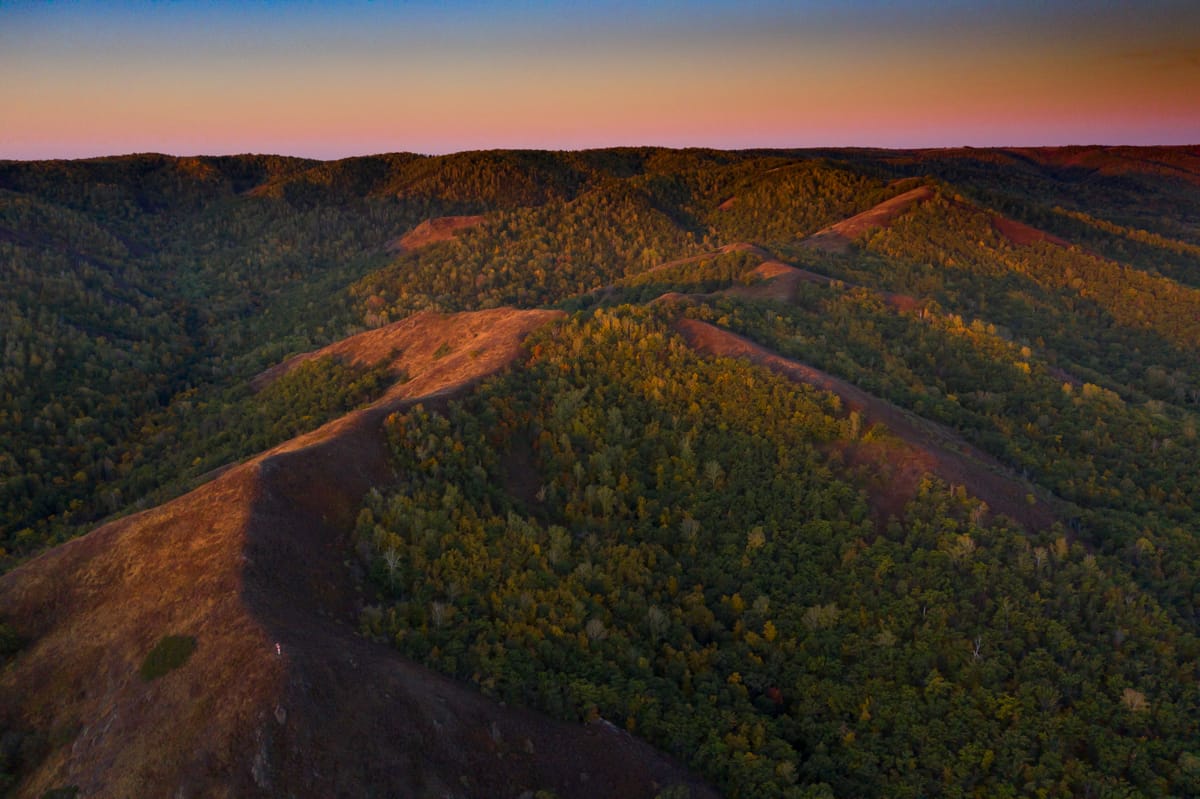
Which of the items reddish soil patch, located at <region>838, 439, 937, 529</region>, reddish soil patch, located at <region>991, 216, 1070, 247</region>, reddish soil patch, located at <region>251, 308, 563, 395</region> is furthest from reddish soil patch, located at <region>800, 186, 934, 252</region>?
reddish soil patch, located at <region>838, 439, 937, 529</region>

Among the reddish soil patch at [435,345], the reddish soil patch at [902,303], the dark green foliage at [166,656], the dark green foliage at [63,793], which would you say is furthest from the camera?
the reddish soil patch at [902,303]

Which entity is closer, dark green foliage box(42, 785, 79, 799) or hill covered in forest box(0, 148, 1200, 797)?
dark green foliage box(42, 785, 79, 799)

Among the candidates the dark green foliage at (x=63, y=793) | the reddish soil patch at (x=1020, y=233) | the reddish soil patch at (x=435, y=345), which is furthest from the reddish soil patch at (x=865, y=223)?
the dark green foliage at (x=63, y=793)

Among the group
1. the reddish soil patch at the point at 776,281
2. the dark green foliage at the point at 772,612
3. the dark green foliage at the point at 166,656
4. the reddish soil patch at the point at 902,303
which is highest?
the reddish soil patch at the point at 776,281

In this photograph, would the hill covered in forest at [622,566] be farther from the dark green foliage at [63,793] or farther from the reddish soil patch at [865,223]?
the reddish soil patch at [865,223]

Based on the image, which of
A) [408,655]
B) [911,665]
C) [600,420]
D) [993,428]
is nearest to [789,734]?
[911,665]

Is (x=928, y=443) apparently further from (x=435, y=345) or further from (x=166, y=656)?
(x=435, y=345)

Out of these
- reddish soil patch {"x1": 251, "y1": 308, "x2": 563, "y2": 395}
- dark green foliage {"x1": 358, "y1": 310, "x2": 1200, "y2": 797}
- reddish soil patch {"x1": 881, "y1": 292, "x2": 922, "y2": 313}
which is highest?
reddish soil patch {"x1": 881, "y1": 292, "x2": 922, "y2": 313}

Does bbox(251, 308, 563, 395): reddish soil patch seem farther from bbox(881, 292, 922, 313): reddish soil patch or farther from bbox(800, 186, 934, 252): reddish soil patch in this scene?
bbox(800, 186, 934, 252): reddish soil patch
